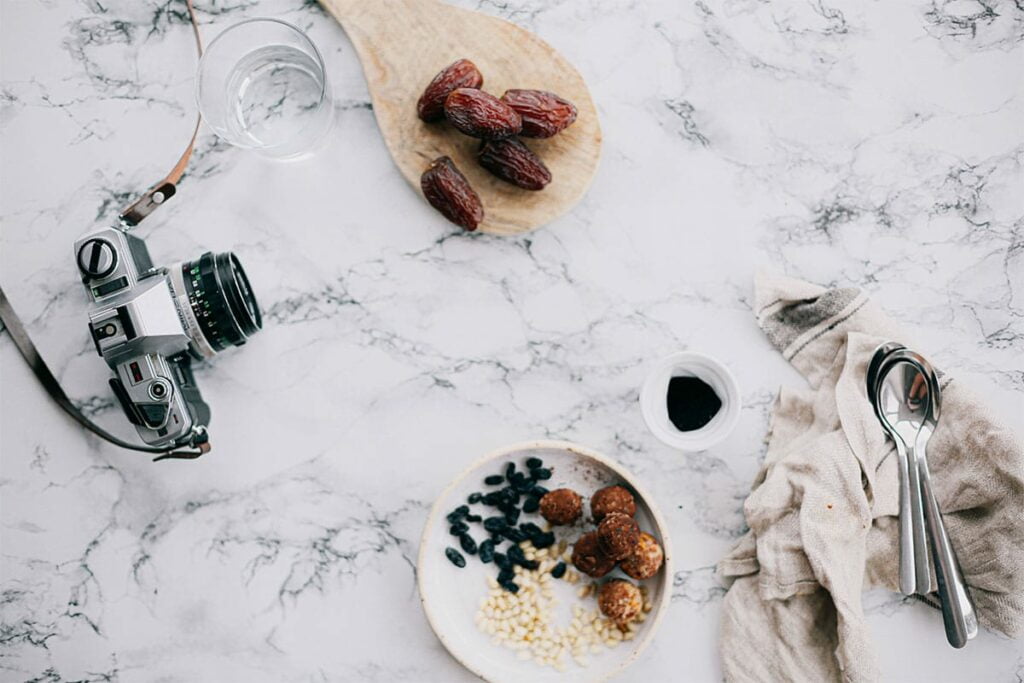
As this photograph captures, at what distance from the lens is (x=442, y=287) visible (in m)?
1.23

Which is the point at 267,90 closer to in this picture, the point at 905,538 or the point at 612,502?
the point at 612,502

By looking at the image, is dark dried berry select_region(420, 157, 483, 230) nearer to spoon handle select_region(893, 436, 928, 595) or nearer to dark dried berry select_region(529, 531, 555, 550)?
dark dried berry select_region(529, 531, 555, 550)

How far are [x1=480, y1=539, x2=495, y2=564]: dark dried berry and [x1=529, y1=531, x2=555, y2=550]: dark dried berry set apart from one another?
0.20 feet

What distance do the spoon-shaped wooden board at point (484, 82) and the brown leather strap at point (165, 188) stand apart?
0.23m

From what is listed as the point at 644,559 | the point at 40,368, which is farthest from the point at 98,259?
the point at 644,559

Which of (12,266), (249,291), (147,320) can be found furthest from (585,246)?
(12,266)

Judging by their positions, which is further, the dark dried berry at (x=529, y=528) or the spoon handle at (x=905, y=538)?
the dark dried berry at (x=529, y=528)

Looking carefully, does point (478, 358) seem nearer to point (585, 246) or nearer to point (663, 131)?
point (585, 246)

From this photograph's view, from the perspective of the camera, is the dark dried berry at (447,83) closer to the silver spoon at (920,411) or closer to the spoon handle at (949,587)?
the silver spoon at (920,411)

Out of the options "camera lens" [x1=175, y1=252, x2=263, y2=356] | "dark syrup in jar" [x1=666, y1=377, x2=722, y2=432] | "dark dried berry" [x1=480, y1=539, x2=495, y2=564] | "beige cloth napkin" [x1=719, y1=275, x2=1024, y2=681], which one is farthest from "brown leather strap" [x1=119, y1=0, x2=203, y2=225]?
"beige cloth napkin" [x1=719, y1=275, x2=1024, y2=681]

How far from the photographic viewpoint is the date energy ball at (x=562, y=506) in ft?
3.78

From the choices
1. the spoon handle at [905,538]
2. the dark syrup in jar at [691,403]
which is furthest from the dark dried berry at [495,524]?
the spoon handle at [905,538]

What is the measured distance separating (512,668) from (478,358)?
0.47 metres

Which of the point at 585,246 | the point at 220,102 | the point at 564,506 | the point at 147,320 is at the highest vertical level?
the point at 220,102
